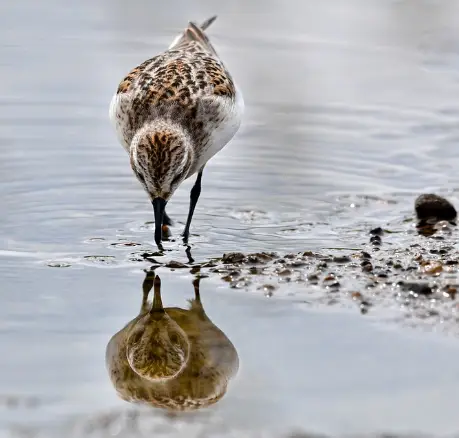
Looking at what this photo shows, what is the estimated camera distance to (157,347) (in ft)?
20.3

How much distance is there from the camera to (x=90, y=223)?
8.77 m

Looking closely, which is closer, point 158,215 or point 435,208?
point 158,215

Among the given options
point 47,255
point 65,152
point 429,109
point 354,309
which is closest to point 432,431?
point 354,309

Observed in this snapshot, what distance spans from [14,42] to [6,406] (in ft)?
32.2

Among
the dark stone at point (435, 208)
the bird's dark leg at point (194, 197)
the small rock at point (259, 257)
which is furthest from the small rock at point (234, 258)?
the dark stone at point (435, 208)

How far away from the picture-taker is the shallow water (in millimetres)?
5406

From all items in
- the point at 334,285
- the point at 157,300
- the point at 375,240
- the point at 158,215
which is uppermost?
the point at 158,215

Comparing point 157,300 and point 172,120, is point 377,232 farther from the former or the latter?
point 157,300

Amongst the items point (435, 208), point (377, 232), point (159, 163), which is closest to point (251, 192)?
point (377, 232)

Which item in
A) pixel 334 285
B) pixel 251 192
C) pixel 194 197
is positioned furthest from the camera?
pixel 251 192

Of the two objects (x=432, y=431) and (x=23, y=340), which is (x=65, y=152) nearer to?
(x=23, y=340)

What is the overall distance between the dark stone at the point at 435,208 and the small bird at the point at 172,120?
5.74ft

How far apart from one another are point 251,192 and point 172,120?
1.35 m

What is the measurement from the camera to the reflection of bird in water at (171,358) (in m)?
5.48
